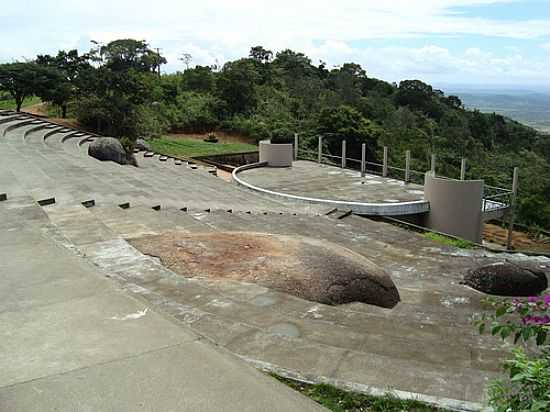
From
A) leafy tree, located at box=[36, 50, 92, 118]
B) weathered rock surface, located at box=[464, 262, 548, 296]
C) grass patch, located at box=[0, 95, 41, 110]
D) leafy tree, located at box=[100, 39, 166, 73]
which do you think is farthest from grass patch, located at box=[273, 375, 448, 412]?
leafy tree, located at box=[100, 39, 166, 73]

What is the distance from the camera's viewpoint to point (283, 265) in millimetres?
6242

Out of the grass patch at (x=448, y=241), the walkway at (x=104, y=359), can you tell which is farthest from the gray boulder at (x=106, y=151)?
the walkway at (x=104, y=359)

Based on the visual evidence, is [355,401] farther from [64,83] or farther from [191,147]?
[64,83]

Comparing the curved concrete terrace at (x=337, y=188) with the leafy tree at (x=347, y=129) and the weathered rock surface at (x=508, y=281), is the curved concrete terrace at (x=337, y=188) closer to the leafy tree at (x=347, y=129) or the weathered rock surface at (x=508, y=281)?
the leafy tree at (x=347, y=129)

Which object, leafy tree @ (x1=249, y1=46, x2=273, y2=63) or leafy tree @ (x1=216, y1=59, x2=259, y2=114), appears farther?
leafy tree @ (x1=249, y1=46, x2=273, y2=63)

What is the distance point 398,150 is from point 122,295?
3049cm

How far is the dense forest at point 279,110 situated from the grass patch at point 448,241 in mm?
10369

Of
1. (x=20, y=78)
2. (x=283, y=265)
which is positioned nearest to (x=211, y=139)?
(x=20, y=78)

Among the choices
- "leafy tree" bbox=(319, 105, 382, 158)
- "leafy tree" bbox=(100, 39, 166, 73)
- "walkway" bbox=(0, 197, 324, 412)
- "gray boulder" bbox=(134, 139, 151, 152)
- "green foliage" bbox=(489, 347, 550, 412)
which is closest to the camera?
"green foliage" bbox=(489, 347, 550, 412)

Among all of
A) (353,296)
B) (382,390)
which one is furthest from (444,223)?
(382,390)

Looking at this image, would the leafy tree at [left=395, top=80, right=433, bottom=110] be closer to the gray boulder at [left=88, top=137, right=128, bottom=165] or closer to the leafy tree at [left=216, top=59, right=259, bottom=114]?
the leafy tree at [left=216, top=59, right=259, bottom=114]

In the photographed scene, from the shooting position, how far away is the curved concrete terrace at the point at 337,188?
15.8 metres

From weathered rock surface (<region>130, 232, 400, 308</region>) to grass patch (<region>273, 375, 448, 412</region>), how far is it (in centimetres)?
222

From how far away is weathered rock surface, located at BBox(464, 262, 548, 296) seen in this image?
7895 millimetres
